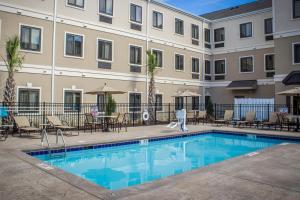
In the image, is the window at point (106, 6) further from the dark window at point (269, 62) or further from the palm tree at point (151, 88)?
the dark window at point (269, 62)

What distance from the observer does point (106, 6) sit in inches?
A: 713

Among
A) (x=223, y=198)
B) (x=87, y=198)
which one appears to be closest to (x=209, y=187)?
(x=223, y=198)

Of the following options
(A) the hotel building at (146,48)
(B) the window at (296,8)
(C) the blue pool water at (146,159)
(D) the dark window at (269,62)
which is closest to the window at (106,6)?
(A) the hotel building at (146,48)

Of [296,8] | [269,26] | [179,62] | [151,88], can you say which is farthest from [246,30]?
[151,88]

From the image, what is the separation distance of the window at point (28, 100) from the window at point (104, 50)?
5016mm

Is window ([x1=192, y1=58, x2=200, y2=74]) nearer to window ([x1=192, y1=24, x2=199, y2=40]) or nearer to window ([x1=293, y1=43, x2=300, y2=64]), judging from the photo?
window ([x1=192, y1=24, x2=199, y2=40])

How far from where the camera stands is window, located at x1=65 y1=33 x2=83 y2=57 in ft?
53.1

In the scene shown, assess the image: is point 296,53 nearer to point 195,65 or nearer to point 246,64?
point 246,64

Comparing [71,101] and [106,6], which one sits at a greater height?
[106,6]

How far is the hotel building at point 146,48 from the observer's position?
14828 mm

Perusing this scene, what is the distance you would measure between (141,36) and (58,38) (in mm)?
6799

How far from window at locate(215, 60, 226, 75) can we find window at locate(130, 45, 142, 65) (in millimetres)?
9979

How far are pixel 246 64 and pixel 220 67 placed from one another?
107 inches

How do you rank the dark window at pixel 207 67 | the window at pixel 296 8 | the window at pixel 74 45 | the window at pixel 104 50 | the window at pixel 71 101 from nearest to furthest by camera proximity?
the window at pixel 71 101 < the window at pixel 74 45 < the window at pixel 104 50 < the window at pixel 296 8 < the dark window at pixel 207 67
